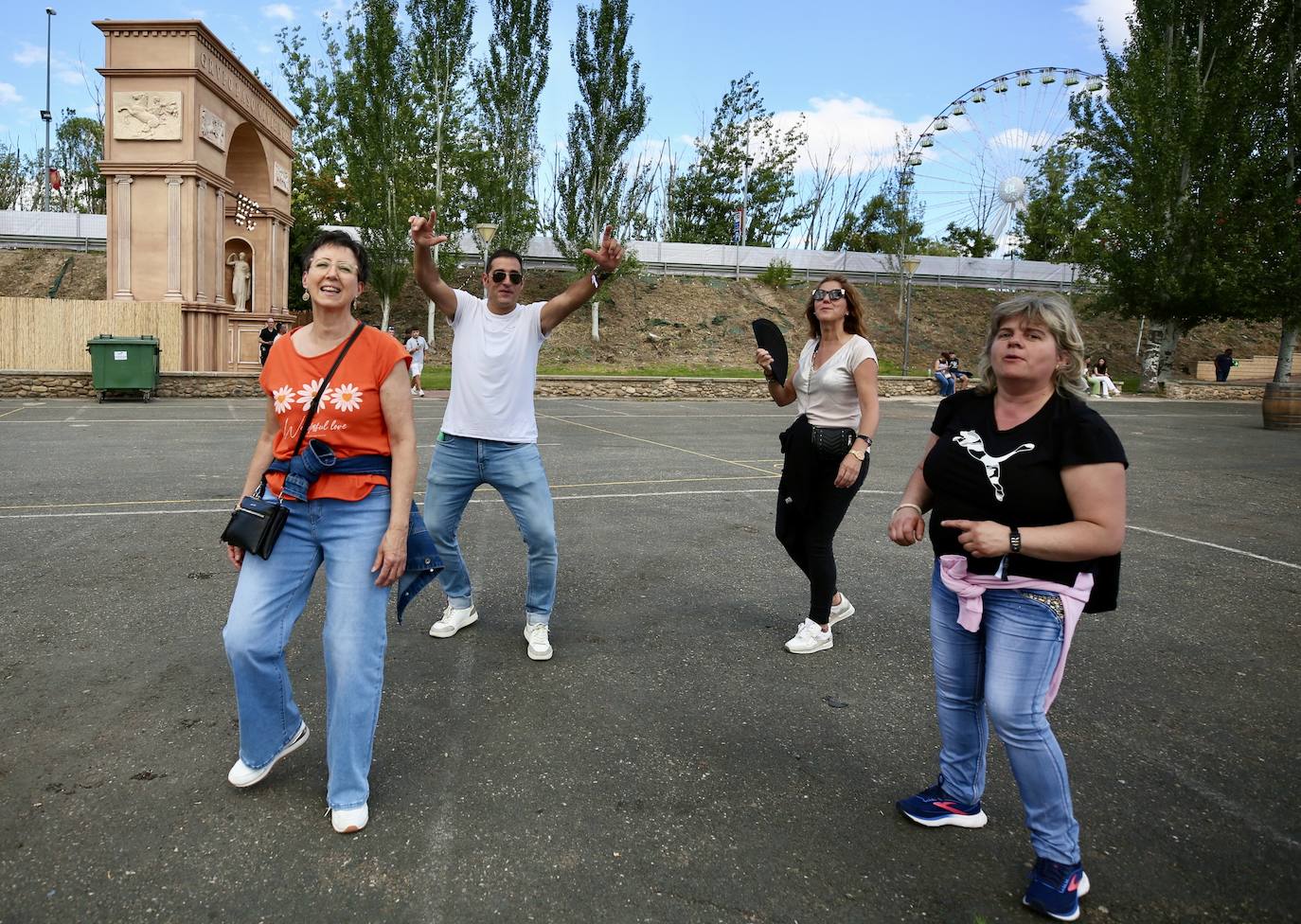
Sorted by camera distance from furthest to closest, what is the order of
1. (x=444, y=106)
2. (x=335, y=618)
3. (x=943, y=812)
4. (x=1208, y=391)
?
(x=444, y=106) < (x=1208, y=391) < (x=943, y=812) < (x=335, y=618)

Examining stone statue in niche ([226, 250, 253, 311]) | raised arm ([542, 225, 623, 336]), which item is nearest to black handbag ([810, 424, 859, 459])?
raised arm ([542, 225, 623, 336])

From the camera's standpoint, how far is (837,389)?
4207 millimetres

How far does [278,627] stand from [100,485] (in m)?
7.05

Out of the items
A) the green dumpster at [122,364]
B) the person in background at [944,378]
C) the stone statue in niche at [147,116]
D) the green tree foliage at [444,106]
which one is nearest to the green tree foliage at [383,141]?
the green tree foliage at [444,106]

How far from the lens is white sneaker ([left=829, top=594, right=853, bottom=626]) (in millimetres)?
4648

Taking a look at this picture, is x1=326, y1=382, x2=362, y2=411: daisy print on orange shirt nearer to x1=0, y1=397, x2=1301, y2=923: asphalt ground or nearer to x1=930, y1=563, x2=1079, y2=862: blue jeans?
x1=0, y1=397, x2=1301, y2=923: asphalt ground

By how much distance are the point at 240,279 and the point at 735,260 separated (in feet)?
82.7

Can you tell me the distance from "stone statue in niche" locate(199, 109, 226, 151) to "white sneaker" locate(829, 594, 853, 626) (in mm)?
24034

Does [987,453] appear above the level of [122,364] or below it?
above

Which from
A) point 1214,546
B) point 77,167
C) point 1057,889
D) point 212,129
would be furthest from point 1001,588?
point 77,167

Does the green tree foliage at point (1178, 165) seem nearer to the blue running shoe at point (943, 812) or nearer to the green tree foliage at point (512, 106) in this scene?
the green tree foliage at point (512, 106)

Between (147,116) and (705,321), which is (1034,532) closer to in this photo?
(147,116)

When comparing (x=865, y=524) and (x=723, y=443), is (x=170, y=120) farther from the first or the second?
(x=865, y=524)

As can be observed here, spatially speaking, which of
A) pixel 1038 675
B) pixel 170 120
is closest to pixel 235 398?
pixel 170 120
